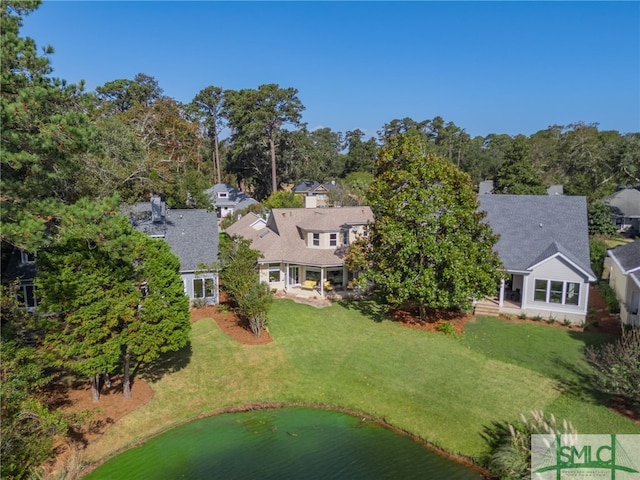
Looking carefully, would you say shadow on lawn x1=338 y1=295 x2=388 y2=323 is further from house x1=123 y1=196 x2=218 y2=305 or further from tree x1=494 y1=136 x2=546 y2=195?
tree x1=494 y1=136 x2=546 y2=195

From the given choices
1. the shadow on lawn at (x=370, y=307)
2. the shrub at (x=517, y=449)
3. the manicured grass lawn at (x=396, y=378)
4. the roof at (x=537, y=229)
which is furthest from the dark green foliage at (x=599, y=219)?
the shrub at (x=517, y=449)

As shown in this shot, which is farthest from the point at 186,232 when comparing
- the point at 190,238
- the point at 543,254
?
the point at 543,254

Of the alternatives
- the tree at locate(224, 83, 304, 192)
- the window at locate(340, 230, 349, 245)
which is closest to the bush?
the window at locate(340, 230, 349, 245)

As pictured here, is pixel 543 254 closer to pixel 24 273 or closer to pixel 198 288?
pixel 198 288

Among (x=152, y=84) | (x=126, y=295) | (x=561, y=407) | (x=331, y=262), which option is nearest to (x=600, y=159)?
(x=331, y=262)

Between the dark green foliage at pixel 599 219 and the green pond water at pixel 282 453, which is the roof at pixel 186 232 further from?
the dark green foliage at pixel 599 219
